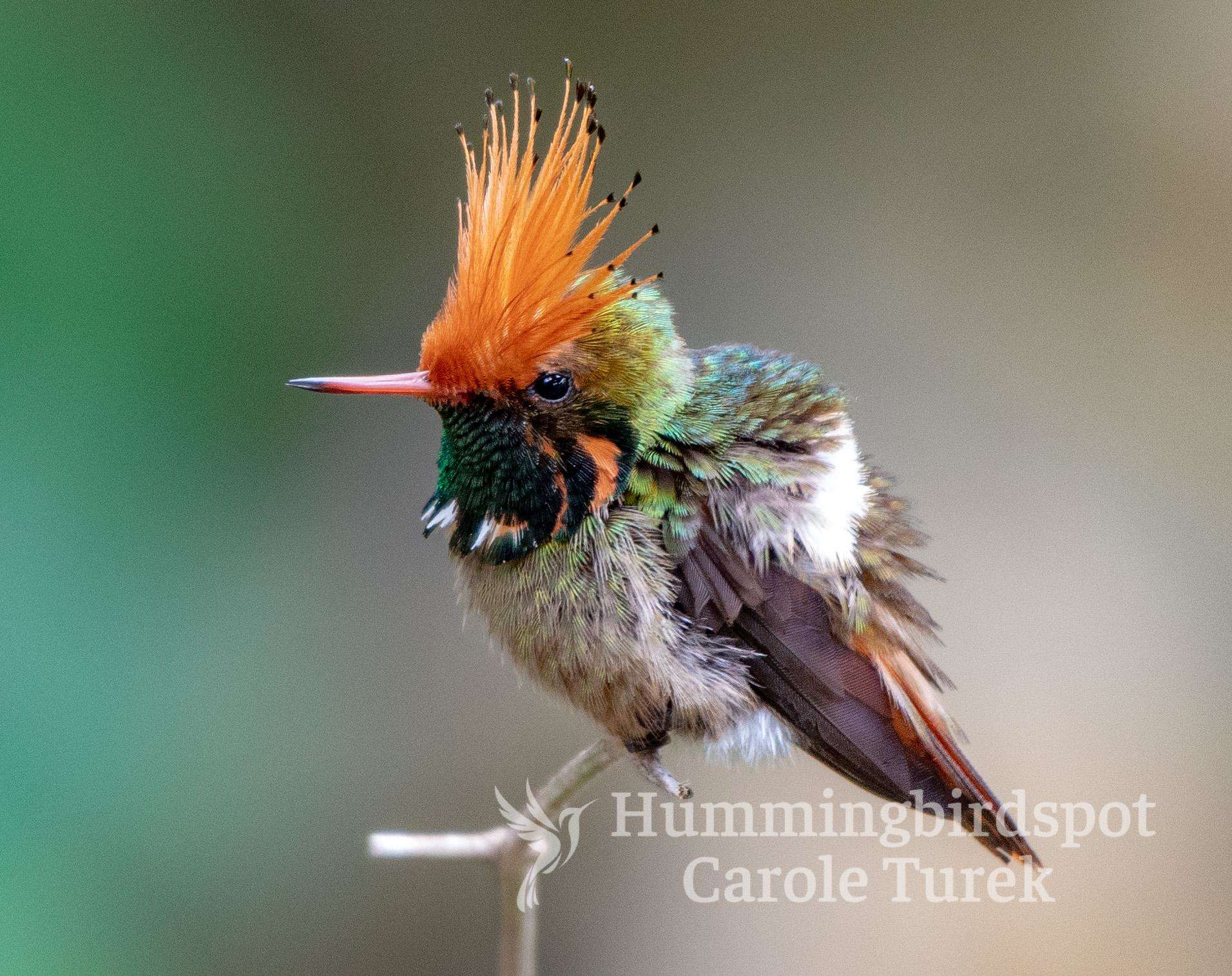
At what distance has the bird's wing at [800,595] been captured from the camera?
99cm

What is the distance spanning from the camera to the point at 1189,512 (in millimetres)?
1688

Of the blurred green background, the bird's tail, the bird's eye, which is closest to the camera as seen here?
the bird's eye

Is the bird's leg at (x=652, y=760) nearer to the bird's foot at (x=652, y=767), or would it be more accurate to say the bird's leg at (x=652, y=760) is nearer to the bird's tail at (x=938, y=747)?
the bird's foot at (x=652, y=767)

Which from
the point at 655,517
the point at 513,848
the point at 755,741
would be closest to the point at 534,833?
the point at 513,848

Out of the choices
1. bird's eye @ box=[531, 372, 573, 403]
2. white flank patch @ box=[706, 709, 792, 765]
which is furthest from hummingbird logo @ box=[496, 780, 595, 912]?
bird's eye @ box=[531, 372, 573, 403]

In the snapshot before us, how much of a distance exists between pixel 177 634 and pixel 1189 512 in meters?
1.49

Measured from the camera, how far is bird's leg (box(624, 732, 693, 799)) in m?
1.06

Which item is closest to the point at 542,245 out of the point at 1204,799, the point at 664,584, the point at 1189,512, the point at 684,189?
the point at 664,584

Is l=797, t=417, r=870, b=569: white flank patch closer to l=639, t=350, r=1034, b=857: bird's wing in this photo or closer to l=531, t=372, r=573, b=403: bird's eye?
l=639, t=350, r=1034, b=857: bird's wing

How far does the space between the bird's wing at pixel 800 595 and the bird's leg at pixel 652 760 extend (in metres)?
0.11

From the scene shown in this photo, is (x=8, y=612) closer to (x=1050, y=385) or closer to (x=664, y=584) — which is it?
(x=664, y=584)

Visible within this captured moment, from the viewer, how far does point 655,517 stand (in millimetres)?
995

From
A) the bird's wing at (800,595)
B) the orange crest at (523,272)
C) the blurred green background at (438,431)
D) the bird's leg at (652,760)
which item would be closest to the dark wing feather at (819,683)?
the bird's wing at (800,595)

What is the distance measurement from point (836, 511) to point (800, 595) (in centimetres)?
8
